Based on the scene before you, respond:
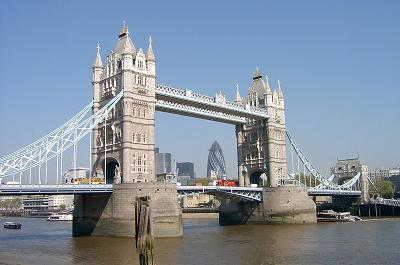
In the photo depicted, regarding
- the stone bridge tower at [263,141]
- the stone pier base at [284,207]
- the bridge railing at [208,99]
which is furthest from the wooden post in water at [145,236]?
the stone bridge tower at [263,141]

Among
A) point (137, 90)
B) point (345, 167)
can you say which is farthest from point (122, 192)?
point (345, 167)

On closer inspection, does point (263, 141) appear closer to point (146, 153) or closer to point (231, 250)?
point (146, 153)

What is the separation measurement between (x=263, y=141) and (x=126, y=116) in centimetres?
3159

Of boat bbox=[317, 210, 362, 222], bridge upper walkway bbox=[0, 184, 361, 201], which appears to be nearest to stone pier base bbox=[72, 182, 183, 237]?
bridge upper walkway bbox=[0, 184, 361, 201]

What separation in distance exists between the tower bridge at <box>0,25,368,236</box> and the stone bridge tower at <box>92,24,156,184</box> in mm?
122

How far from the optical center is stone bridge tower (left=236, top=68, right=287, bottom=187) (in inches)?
3191

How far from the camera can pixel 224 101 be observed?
72.6 metres

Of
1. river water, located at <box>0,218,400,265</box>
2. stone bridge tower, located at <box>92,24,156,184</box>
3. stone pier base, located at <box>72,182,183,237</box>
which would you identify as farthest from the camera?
stone bridge tower, located at <box>92,24,156,184</box>

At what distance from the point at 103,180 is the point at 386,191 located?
71.8m

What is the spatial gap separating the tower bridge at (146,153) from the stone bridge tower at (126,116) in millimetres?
122

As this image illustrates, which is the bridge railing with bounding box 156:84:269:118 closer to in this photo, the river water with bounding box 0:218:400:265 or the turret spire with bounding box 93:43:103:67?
the turret spire with bounding box 93:43:103:67

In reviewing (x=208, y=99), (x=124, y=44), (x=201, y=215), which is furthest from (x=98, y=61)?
(x=201, y=215)

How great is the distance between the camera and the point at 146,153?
59875 millimetres

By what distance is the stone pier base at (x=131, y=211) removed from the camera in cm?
5109
